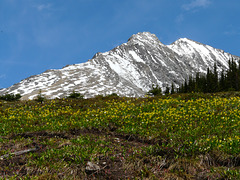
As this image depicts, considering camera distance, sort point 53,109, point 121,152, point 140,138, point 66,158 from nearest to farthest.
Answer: point 66,158, point 121,152, point 140,138, point 53,109

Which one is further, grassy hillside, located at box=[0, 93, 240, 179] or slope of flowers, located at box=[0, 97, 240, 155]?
slope of flowers, located at box=[0, 97, 240, 155]

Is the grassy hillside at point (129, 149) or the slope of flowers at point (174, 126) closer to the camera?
the grassy hillside at point (129, 149)

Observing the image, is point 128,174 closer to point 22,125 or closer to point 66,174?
point 66,174

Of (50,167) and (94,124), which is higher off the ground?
(94,124)

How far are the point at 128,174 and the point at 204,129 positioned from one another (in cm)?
519

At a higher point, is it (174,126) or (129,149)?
(174,126)

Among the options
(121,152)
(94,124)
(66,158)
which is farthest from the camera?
(94,124)

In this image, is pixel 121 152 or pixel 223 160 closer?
pixel 223 160

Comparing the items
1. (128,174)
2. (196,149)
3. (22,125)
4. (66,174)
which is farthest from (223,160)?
(22,125)

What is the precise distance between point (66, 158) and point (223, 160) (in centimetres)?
531

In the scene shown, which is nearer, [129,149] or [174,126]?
[129,149]

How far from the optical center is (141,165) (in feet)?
19.4

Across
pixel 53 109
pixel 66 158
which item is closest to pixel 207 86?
pixel 53 109

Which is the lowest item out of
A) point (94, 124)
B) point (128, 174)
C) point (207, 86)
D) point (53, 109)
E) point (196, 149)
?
point (128, 174)
